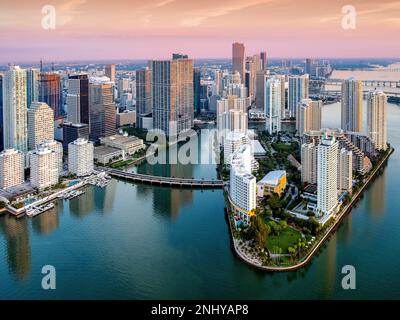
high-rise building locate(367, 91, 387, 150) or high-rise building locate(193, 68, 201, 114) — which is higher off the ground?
high-rise building locate(193, 68, 201, 114)

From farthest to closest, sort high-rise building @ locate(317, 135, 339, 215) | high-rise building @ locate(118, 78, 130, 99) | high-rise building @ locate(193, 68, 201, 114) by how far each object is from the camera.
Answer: high-rise building @ locate(118, 78, 130, 99) < high-rise building @ locate(193, 68, 201, 114) < high-rise building @ locate(317, 135, 339, 215)

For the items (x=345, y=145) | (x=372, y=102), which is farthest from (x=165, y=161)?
(x=372, y=102)

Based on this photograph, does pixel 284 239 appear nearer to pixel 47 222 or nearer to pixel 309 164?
pixel 309 164

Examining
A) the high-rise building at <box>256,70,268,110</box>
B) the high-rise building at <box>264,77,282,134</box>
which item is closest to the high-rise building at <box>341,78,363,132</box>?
the high-rise building at <box>264,77,282,134</box>

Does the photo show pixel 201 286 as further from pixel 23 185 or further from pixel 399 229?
pixel 23 185

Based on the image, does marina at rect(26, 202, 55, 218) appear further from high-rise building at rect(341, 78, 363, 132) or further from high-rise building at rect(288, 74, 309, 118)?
high-rise building at rect(288, 74, 309, 118)

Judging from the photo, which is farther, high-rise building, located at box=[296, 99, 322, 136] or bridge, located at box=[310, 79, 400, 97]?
bridge, located at box=[310, 79, 400, 97]
